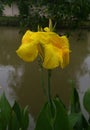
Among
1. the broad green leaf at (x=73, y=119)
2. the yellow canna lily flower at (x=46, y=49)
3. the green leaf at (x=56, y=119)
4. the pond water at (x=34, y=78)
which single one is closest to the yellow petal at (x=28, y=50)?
the yellow canna lily flower at (x=46, y=49)

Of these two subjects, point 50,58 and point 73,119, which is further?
point 73,119

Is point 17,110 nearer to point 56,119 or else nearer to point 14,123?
point 14,123

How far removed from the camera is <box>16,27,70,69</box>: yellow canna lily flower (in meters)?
0.92

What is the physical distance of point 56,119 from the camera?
105 centimetres

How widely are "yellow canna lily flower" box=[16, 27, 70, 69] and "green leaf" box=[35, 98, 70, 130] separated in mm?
153

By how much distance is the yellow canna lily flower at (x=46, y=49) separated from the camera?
917 millimetres

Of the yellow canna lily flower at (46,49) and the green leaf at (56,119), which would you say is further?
the green leaf at (56,119)

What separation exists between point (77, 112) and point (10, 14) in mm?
12568

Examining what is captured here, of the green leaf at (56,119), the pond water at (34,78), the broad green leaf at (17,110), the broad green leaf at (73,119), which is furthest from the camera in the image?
the pond water at (34,78)

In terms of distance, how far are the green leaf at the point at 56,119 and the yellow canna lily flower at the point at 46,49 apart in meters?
0.15

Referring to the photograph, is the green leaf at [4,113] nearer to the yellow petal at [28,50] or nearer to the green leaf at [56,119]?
the green leaf at [56,119]

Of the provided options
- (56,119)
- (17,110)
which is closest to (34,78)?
(17,110)

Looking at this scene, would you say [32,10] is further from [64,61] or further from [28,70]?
[28,70]

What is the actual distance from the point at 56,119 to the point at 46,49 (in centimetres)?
25
